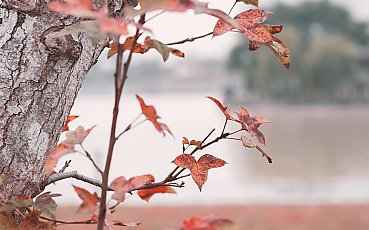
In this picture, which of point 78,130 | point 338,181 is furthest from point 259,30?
point 338,181

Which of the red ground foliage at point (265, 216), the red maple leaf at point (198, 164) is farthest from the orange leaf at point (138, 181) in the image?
the red ground foliage at point (265, 216)

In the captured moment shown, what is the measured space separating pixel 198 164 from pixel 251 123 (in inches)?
3.3

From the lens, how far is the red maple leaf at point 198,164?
64cm

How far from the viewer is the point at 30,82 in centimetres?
63

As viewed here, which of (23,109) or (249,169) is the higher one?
(249,169)

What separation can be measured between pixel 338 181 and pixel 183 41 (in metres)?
10.8

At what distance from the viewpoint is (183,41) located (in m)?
0.71

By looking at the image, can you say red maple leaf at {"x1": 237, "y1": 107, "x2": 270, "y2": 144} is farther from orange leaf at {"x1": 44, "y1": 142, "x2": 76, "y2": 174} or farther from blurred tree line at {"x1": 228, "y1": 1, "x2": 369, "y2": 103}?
blurred tree line at {"x1": 228, "y1": 1, "x2": 369, "y2": 103}

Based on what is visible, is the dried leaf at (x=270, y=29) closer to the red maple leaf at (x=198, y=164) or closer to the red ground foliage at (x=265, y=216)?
the red maple leaf at (x=198, y=164)

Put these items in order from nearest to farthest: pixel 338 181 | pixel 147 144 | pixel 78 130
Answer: pixel 78 130
pixel 338 181
pixel 147 144

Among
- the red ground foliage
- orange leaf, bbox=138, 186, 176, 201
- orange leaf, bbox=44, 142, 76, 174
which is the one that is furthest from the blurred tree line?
orange leaf, bbox=44, 142, 76, 174

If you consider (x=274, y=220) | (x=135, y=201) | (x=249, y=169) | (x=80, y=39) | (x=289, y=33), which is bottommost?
(x=80, y=39)

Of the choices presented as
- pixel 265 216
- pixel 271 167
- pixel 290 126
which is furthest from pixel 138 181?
pixel 290 126

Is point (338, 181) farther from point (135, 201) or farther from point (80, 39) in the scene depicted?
point (80, 39)
